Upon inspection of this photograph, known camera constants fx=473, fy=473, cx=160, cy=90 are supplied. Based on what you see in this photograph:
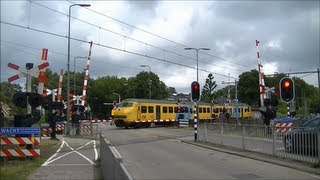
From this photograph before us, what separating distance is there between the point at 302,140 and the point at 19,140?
34.1ft

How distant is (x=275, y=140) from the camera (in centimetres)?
1720

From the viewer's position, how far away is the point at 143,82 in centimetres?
11175

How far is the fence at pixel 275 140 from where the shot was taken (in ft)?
48.4

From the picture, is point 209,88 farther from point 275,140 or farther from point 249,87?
point 275,140

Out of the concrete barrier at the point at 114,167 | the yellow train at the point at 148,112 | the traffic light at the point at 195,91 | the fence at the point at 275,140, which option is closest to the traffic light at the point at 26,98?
the concrete barrier at the point at 114,167

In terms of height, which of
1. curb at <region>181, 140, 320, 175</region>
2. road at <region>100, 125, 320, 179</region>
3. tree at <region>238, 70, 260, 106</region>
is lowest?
road at <region>100, 125, 320, 179</region>

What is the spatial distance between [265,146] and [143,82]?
308 feet

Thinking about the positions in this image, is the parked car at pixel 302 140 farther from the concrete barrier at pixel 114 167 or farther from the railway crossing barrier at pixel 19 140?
the railway crossing barrier at pixel 19 140

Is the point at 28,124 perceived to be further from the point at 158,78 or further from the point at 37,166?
the point at 158,78

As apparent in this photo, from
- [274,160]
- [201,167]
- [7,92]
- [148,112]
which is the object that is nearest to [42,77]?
[7,92]

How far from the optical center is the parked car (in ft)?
47.6

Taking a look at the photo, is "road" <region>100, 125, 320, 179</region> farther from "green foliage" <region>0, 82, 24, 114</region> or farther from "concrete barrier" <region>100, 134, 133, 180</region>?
"green foliage" <region>0, 82, 24, 114</region>

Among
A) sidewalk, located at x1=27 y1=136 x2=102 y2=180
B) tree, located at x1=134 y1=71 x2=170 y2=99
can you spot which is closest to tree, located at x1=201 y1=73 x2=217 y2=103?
tree, located at x1=134 y1=71 x2=170 y2=99

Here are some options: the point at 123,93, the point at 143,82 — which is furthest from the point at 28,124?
the point at 123,93
